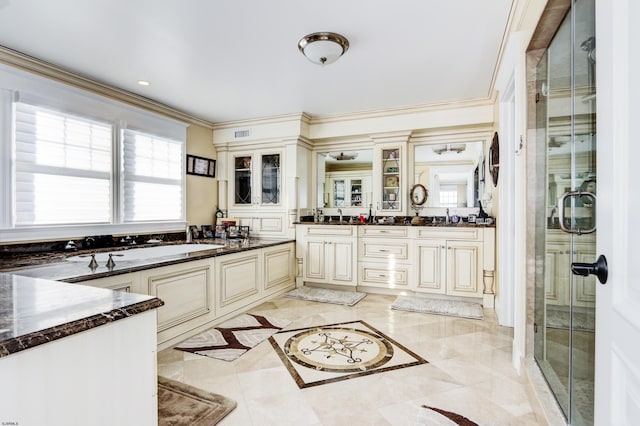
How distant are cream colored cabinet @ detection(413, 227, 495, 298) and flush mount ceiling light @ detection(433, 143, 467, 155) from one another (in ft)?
3.94

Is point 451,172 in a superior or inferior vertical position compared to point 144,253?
superior

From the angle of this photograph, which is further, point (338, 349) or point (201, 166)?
point (201, 166)

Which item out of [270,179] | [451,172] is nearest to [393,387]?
[451,172]

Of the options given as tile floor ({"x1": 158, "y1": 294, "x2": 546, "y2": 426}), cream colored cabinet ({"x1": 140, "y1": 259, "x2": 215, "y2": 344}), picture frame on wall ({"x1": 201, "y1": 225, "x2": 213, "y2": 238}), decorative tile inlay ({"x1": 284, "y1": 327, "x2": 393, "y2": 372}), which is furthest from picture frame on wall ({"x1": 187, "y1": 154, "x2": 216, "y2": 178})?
decorative tile inlay ({"x1": 284, "y1": 327, "x2": 393, "y2": 372})

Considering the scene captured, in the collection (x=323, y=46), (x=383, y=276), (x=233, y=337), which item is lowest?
(x=233, y=337)

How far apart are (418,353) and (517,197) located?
1321 mm

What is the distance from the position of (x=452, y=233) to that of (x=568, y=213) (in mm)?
2173

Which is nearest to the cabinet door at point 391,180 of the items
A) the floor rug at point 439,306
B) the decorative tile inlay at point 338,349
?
the floor rug at point 439,306

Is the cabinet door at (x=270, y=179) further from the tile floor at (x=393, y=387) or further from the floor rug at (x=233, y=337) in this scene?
the tile floor at (x=393, y=387)

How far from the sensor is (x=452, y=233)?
3832mm

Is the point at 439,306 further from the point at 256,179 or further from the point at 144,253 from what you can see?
the point at 144,253

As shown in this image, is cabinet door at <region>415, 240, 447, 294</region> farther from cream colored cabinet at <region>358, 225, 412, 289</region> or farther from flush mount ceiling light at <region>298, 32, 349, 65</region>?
flush mount ceiling light at <region>298, 32, 349, 65</region>

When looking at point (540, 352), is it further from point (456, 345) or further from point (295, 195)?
point (295, 195)
